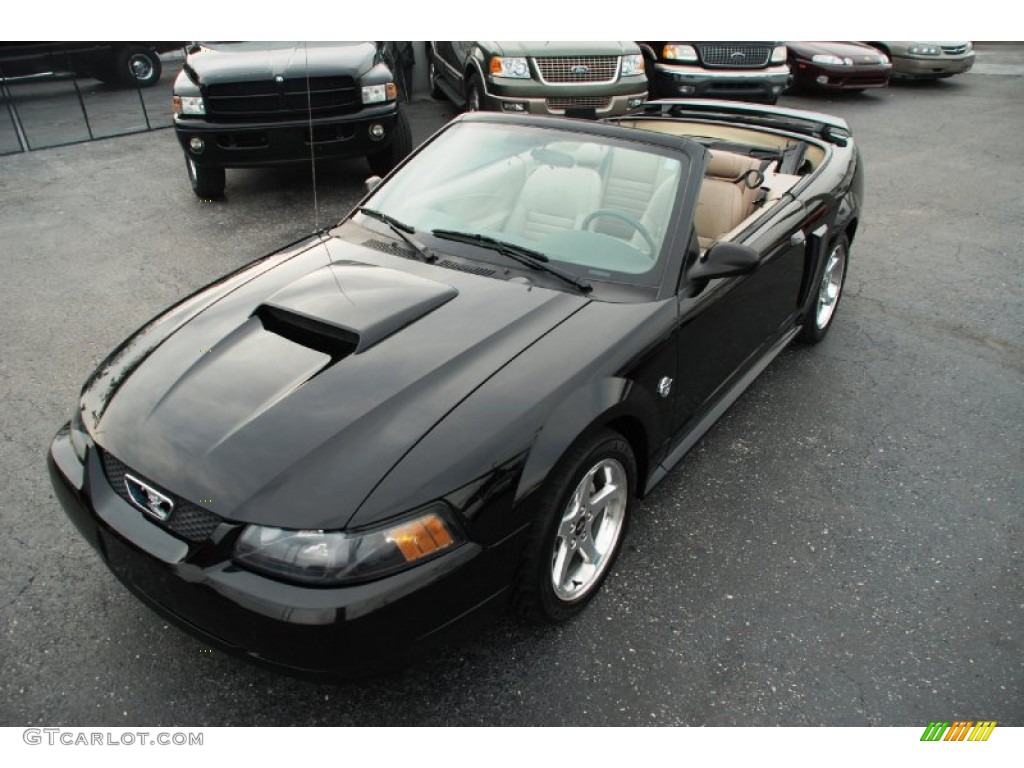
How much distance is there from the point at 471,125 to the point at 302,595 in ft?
7.61

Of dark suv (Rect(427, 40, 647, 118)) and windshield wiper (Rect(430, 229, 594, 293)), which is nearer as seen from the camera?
windshield wiper (Rect(430, 229, 594, 293))

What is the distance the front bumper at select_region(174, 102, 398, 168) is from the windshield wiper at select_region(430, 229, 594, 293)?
3379 mm

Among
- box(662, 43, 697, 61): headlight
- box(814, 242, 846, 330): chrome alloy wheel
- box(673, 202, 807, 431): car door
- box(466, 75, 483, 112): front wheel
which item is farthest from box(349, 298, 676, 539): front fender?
box(662, 43, 697, 61): headlight

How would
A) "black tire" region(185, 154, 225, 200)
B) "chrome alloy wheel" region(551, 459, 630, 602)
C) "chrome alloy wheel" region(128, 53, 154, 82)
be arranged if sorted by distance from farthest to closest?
1. "chrome alloy wheel" region(128, 53, 154, 82)
2. "black tire" region(185, 154, 225, 200)
3. "chrome alloy wheel" region(551, 459, 630, 602)

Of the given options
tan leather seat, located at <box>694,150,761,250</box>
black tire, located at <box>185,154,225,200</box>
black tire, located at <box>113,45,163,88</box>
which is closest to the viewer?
tan leather seat, located at <box>694,150,761,250</box>

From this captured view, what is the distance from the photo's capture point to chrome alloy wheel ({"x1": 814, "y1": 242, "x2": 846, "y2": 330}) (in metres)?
4.07

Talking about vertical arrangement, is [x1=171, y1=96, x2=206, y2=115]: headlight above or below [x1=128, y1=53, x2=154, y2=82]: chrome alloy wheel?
above

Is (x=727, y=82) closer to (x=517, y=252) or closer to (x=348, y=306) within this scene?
(x=517, y=252)

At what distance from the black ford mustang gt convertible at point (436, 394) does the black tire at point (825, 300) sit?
1.75ft

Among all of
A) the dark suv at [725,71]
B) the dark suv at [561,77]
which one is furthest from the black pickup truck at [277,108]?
the dark suv at [725,71]

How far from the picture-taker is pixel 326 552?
1800 millimetres

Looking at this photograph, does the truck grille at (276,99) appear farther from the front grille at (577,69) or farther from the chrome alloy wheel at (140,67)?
the chrome alloy wheel at (140,67)

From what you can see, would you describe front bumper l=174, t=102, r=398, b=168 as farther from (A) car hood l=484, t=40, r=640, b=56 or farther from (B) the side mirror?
(B) the side mirror

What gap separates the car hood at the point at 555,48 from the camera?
7.30 m
